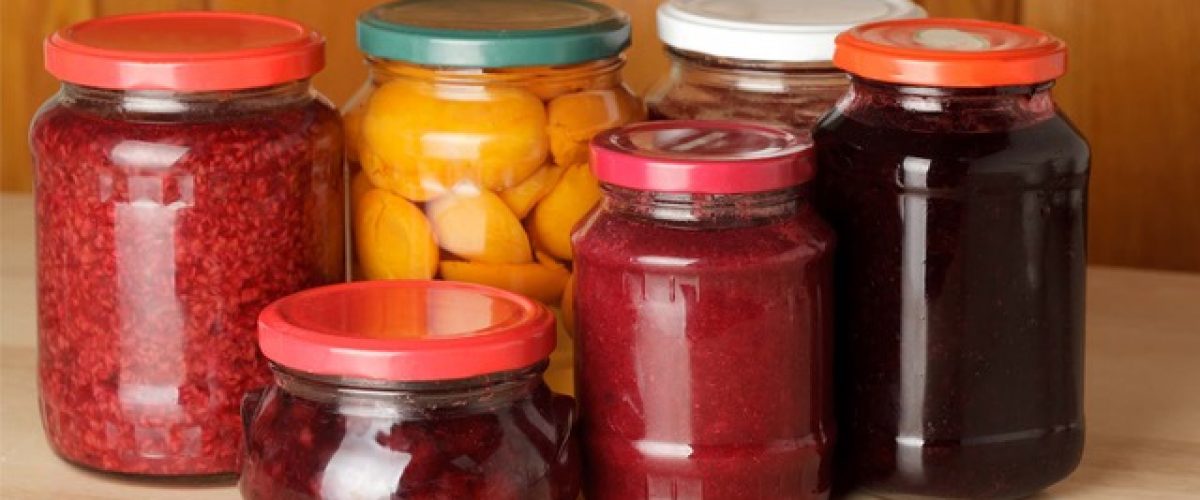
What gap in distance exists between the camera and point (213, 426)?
3.17 feet

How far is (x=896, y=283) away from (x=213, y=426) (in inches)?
12.8

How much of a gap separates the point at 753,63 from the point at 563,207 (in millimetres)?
122

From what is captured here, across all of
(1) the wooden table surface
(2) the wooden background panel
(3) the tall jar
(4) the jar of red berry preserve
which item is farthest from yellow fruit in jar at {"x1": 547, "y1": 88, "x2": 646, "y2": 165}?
(2) the wooden background panel

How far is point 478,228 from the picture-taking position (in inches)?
38.9

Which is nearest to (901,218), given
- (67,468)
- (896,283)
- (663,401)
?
(896,283)

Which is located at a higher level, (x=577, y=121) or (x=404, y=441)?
(x=577, y=121)

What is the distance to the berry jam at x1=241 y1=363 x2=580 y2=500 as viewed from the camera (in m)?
0.85

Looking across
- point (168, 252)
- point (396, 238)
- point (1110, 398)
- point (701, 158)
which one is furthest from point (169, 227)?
point (1110, 398)

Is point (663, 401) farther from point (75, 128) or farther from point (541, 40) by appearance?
point (75, 128)

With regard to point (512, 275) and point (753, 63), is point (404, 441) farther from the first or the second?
point (753, 63)

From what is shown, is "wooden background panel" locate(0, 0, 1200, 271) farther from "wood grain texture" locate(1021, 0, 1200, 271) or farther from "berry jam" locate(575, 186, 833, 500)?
"berry jam" locate(575, 186, 833, 500)

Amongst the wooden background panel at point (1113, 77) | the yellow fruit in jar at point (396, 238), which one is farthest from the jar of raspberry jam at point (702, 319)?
the wooden background panel at point (1113, 77)

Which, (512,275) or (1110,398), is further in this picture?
(1110,398)

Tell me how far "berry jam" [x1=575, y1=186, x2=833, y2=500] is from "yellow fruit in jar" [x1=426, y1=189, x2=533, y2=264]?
8 cm
